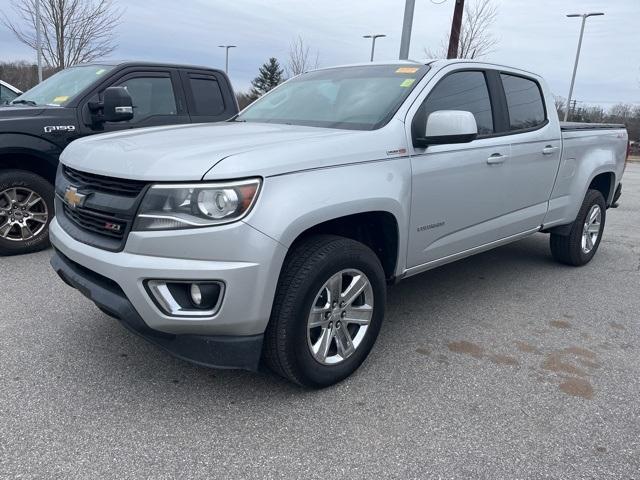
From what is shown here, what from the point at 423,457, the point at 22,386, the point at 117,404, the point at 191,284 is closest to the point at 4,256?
the point at 22,386

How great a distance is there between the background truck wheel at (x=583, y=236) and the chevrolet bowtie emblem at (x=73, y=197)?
4.39 m

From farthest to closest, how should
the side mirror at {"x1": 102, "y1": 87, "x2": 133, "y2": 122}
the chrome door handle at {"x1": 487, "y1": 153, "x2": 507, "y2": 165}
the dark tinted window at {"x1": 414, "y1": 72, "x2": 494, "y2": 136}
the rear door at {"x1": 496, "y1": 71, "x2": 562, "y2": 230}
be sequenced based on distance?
1. the side mirror at {"x1": 102, "y1": 87, "x2": 133, "y2": 122}
2. the rear door at {"x1": 496, "y1": 71, "x2": 562, "y2": 230}
3. the chrome door handle at {"x1": 487, "y1": 153, "x2": 507, "y2": 165}
4. the dark tinted window at {"x1": 414, "y1": 72, "x2": 494, "y2": 136}

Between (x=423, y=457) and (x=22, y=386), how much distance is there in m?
2.05

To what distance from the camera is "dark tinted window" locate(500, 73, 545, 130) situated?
4.30 m

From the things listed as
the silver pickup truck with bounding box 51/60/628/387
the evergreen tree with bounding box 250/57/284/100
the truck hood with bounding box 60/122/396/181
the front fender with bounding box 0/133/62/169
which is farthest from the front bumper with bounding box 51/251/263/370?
the evergreen tree with bounding box 250/57/284/100

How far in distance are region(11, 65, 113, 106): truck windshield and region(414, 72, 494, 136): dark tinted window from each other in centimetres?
348

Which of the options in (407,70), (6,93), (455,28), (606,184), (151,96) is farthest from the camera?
(455,28)

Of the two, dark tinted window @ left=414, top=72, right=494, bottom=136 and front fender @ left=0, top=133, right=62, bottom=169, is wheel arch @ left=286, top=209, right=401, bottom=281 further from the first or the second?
front fender @ left=0, top=133, right=62, bottom=169

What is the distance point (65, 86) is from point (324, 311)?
13.9ft

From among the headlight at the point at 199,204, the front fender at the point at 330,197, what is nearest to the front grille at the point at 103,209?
the headlight at the point at 199,204

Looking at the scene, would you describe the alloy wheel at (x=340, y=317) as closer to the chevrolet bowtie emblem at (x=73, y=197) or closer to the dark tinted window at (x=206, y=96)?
the chevrolet bowtie emblem at (x=73, y=197)

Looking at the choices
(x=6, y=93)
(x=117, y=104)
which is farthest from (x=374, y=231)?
(x=6, y=93)

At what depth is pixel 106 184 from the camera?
8.73 ft

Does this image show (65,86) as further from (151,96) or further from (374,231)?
(374,231)
